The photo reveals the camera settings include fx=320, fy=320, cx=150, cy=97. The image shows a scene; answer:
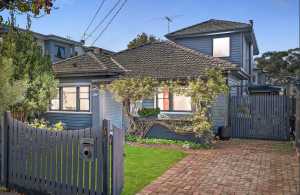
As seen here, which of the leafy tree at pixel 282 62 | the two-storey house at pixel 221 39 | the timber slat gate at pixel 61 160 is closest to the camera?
the timber slat gate at pixel 61 160

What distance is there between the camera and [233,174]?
868 centimetres

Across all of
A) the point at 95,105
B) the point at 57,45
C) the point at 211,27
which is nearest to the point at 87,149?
the point at 95,105

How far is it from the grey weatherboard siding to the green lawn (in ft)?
32.3

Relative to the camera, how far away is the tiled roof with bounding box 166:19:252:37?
19.9 metres

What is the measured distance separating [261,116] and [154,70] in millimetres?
6221

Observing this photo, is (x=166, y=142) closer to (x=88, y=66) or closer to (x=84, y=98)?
(x=84, y=98)

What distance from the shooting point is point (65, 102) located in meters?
18.8

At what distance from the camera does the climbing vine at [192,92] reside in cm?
1326

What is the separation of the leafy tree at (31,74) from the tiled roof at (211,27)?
31.7 feet

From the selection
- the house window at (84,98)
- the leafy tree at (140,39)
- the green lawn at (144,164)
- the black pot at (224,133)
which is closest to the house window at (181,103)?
the black pot at (224,133)

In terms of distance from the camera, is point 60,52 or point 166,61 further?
point 60,52

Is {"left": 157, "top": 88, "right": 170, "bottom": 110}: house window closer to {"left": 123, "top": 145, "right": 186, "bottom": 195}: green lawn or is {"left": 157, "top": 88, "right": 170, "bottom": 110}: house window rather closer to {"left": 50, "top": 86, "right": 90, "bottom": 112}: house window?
{"left": 50, "top": 86, "right": 90, "bottom": 112}: house window

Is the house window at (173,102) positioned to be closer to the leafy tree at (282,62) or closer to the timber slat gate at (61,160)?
the timber slat gate at (61,160)

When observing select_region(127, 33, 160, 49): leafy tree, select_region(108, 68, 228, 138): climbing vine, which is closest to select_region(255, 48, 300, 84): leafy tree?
select_region(127, 33, 160, 49): leafy tree
